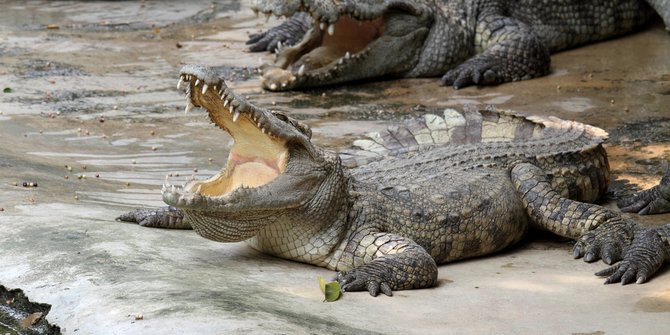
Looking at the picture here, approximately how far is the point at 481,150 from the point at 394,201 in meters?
0.81

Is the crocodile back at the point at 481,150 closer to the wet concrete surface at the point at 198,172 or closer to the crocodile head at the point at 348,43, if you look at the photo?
the wet concrete surface at the point at 198,172

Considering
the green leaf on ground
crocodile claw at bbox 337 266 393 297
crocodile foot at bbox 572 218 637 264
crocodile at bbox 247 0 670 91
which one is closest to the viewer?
the green leaf on ground

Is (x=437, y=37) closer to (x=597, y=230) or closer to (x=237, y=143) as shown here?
(x=597, y=230)

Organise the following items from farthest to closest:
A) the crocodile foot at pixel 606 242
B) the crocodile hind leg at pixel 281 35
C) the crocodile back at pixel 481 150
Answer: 1. the crocodile hind leg at pixel 281 35
2. the crocodile back at pixel 481 150
3. the crocodile foot at pixel 606 242

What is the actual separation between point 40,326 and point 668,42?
8209 mm

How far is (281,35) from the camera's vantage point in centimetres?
1164

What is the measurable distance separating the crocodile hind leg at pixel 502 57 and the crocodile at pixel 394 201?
3598 mm

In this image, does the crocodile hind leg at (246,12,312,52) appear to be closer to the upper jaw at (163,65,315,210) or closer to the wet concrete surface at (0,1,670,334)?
the wet concrete surface at (0,1,670,334)

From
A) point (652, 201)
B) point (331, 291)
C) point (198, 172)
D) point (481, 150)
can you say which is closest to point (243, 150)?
point (331, 291)

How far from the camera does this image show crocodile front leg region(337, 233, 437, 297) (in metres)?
4.87

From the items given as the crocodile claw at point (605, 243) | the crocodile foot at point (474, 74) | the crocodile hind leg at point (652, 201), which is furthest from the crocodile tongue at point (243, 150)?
the crocodile foot at point (474, 74)

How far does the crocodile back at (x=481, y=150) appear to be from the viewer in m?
5.97

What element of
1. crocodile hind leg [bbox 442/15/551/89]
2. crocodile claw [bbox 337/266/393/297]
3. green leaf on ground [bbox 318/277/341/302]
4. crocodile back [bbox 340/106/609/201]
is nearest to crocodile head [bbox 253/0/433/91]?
crocodile hind leg [bbox 442/15/551/89]

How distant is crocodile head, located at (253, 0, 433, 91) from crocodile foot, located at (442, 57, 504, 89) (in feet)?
1.99
